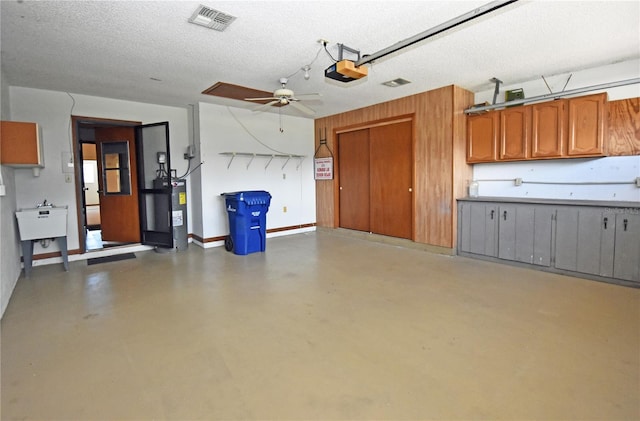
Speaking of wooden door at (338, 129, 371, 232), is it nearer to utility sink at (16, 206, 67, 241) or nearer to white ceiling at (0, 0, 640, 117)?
white ceiling at (0, 0, 640, 117)

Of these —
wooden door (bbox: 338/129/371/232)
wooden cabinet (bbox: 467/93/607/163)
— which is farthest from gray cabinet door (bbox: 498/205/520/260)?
wooden door (bbox: 338/129/371/232)

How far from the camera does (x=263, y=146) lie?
648 cm

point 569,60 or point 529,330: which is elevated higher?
point 569,60

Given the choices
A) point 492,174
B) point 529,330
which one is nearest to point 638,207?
point 492,174

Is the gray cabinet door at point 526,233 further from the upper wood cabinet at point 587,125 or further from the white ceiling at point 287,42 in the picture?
the white ceiling at point 287,42

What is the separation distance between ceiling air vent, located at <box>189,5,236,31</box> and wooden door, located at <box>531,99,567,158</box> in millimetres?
3933

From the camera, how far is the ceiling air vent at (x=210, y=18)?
2.65 m

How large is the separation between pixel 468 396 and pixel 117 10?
146 inches

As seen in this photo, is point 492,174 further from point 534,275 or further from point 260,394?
point 260,394

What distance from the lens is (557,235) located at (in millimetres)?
4008

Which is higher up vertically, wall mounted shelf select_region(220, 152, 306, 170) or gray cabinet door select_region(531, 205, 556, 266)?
wall mounted shelf select_region(220, 152, 306, 170)

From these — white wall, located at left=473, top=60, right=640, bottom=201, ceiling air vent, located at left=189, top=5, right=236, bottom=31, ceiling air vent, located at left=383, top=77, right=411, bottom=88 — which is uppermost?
ceiling air vent, located at left=383, top=77, right=411, bottom=88

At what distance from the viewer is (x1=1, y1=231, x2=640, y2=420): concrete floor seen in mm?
1777

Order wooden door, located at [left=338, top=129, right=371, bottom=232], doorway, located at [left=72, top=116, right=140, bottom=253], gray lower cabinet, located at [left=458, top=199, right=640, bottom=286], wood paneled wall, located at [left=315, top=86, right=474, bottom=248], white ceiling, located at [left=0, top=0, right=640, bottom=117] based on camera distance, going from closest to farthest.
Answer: white ceiling, located at [left=0, top=0, right=640, bottom=117] → gray lower cabinet, located at [left=458, top=199, right=640, bottom=286] → wood paneled wall, located at [left=315, top=86, right=474, bottom=248] → doorway, located at [left=72, top=116, right=140, bottom=253] → wooden door, located at [left=338, top=129, right=371, bottom=232]
